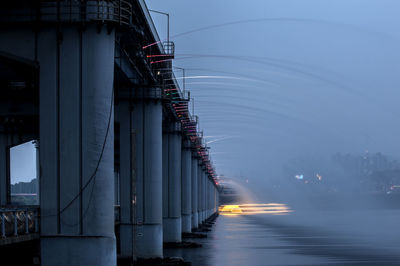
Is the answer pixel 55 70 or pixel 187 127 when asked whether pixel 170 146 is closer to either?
pixel 187 127

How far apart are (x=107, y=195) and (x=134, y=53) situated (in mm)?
13166

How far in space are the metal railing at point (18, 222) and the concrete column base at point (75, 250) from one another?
75 centimetres

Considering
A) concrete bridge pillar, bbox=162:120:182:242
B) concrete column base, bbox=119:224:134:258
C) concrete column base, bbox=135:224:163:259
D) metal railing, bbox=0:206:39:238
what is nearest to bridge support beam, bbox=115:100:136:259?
concrete column base, bbox=119:224:134:258

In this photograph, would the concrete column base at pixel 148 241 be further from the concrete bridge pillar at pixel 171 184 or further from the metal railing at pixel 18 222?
the metal railing at pixel 18 222

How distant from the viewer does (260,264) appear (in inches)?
2115

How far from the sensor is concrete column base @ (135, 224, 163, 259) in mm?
48044

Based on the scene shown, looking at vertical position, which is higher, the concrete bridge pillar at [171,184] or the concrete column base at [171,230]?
the concrete bridge pillar at [171,184]

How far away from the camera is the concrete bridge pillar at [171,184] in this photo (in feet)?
222

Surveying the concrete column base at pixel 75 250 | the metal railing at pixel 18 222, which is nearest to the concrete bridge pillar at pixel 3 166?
the metal railing at pixel 18 222

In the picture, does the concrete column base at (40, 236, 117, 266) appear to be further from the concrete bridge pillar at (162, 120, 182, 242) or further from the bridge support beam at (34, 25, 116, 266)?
the concrete bridge pillar at (162, 120, 182, 242)

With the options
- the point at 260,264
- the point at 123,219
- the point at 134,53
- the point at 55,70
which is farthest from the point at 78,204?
the point at 260,264

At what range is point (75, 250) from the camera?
29172mm

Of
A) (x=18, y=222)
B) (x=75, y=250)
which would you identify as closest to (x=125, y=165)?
(x=75, y=250)

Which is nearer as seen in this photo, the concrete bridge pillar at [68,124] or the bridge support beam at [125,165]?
the concrete bridge pillar at [68,124]
